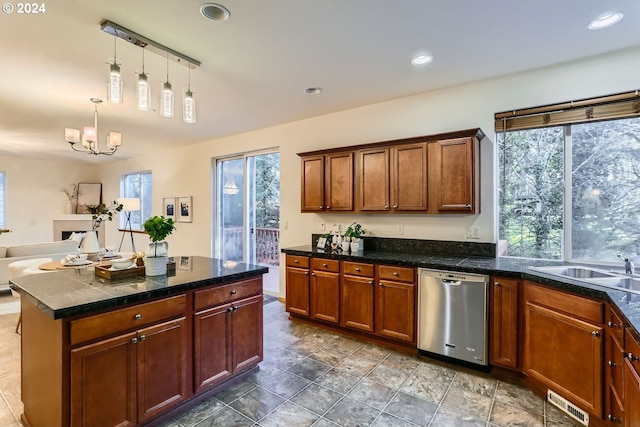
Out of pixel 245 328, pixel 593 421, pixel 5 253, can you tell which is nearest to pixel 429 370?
pixel 593 421

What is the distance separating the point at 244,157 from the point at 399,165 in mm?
3024

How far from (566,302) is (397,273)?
133 centimetres

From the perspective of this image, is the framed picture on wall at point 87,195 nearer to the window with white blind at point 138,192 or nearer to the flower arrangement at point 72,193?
the flower arrangement at point 72,193

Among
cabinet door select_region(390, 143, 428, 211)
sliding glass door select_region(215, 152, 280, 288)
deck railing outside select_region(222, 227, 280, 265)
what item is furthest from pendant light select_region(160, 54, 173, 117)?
deck railing outside select_region(222, 227, 280, 265)

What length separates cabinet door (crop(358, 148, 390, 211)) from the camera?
3522 mm

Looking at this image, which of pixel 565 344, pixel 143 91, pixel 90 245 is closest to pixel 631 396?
pixel 565 344

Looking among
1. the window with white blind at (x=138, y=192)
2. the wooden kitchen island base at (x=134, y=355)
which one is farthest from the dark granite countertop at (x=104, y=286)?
the window with white blind at (x=138, y=192)

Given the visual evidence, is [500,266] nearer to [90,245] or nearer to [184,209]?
[90,245]

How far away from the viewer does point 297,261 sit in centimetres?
385

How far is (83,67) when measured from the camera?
9.32 ft

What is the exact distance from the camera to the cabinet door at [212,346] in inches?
87.4

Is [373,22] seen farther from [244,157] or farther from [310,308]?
[244,157]

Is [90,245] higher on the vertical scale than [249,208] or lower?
lower

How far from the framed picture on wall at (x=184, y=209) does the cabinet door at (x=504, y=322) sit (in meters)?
5.42
